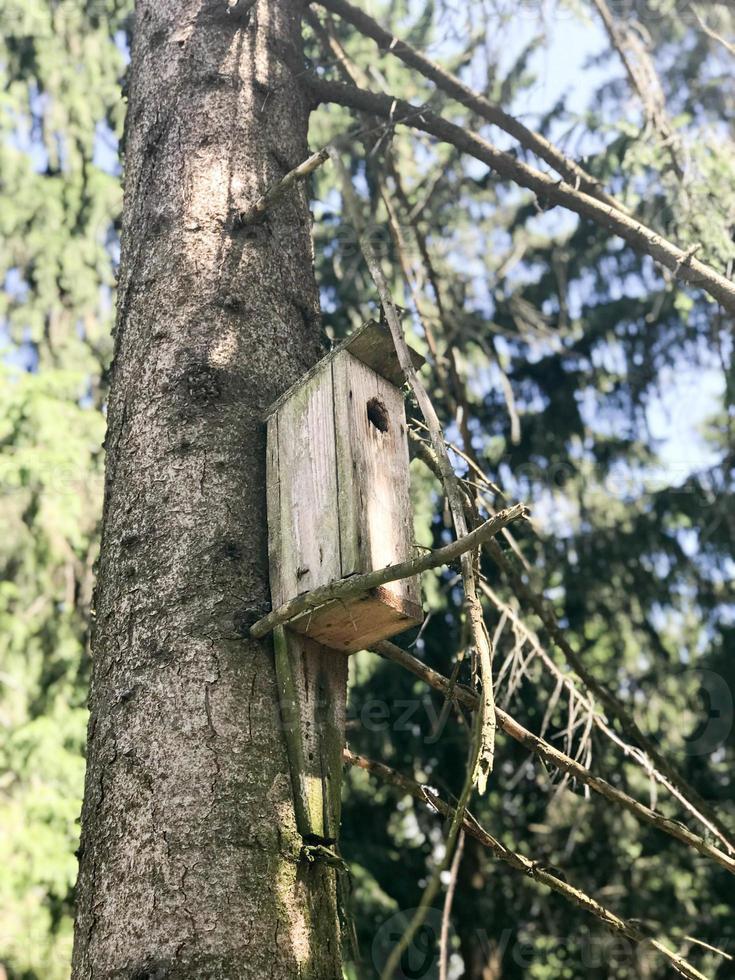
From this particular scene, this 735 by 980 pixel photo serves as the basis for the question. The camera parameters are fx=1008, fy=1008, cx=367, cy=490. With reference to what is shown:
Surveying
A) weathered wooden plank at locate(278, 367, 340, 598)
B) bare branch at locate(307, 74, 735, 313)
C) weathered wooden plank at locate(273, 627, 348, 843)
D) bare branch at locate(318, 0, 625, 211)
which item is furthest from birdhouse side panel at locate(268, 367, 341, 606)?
bare branch at locate(318, 0, 625, 211)

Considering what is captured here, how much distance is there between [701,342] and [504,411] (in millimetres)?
1600

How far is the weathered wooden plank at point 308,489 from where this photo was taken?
5.68ft

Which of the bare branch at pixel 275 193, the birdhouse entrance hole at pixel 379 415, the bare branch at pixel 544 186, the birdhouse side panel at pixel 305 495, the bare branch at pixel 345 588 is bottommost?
the bare branch at pixel 345 588

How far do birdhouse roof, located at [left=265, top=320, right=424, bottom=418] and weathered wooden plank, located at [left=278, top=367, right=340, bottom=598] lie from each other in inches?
0.9

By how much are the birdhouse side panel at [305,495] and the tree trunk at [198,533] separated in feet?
0.14

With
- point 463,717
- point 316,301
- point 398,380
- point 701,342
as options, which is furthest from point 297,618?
point 701,342

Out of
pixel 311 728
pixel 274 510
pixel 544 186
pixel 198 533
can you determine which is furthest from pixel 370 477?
pixel 544 186

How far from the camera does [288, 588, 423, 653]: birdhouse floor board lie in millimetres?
1668

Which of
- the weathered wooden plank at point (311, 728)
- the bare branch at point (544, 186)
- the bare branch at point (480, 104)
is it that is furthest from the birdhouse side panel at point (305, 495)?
the bare branch at point (480, 104)

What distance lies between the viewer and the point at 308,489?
5.94ft

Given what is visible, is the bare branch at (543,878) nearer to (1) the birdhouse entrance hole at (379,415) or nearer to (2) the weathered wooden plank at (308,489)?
(2) the weathered wooden plank at (308,489)

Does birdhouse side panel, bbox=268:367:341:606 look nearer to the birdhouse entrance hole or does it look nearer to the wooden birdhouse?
the wooden birdhouse

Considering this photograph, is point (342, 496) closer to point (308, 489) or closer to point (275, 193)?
point (308, 489)

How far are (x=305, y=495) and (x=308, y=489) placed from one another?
0.01 m
